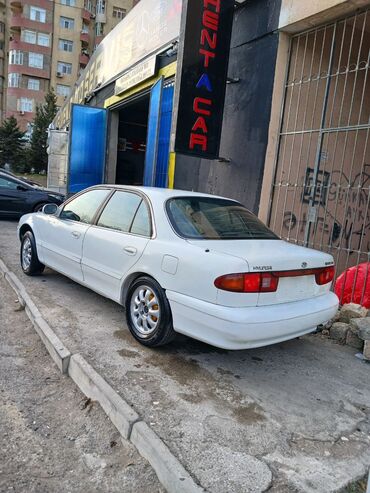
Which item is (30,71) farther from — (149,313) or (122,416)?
(122,416)

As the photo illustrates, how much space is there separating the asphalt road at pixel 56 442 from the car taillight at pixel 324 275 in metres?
2.15

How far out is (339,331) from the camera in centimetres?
461

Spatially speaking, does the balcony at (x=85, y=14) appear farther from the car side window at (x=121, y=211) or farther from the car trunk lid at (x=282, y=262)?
the car trunk lid at (x=282, y=262)

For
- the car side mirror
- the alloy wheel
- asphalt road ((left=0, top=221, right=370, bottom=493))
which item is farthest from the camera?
the car side mirror

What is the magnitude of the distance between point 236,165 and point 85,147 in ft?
25.5

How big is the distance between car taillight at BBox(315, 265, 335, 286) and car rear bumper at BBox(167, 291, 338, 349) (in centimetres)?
27

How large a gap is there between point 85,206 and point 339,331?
326cm

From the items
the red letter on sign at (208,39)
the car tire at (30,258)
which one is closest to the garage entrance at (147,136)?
the red letter on sign at (208,39)

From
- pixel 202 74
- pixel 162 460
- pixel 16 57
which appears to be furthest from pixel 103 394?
pixel 16 57

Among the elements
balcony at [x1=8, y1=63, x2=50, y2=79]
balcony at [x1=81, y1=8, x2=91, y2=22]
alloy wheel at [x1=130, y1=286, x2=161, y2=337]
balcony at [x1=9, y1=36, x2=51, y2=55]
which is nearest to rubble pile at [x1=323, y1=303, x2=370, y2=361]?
alloy wheel at [x1=130, y1=286, x2=161, y2=337]

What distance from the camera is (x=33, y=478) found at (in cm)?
230

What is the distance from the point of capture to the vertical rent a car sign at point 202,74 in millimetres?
6738

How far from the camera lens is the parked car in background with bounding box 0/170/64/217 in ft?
38.8

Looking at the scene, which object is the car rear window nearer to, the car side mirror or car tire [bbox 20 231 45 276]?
the car side mirror
